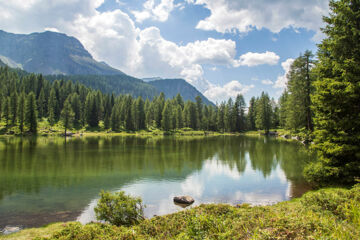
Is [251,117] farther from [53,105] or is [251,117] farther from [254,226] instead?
[254,226]

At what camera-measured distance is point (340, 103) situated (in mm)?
18766

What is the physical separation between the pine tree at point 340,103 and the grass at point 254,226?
28.9ft

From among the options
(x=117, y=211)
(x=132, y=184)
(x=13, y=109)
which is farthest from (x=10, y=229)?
(x=13, y=109)

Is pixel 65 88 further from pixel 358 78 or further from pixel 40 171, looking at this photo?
pixel 358 78

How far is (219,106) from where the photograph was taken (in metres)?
149

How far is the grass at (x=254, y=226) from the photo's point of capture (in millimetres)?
6534

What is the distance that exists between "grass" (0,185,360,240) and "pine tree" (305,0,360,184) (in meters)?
8.80

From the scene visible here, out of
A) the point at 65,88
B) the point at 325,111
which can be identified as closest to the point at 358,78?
the point at 325,111

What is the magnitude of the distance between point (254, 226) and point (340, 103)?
16212 mm

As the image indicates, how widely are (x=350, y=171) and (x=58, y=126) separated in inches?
5247

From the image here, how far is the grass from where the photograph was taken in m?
6.53

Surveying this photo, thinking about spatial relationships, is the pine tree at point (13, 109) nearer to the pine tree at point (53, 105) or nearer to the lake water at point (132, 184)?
the pine tree at point (53, 105)

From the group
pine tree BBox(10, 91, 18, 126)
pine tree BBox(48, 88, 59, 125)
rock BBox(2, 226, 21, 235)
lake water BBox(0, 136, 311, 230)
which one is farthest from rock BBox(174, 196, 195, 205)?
pine tree BBox(48, 88, 59, 125)

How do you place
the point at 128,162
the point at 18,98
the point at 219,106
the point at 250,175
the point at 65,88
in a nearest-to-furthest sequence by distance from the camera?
the point at 250,175, the point at 128,162, the point at 18,98, the point at 219,106, the point at 65,88
